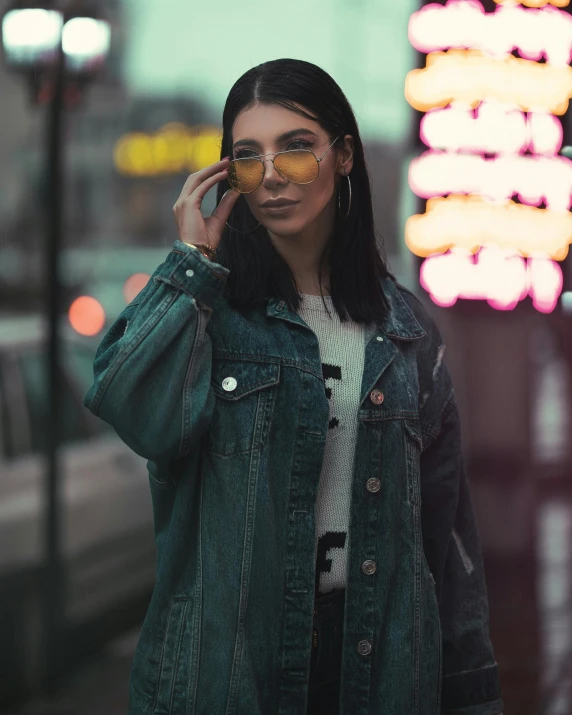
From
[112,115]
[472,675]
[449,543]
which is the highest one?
[112,115]

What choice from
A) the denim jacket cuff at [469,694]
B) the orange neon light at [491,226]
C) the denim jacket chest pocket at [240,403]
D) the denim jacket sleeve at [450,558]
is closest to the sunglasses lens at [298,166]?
the denim jacket chest pocket at [240,403]

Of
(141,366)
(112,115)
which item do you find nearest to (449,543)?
(141,366)

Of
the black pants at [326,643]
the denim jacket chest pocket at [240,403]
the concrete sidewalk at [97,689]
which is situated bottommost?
the concrete sidewalk at [97,689]

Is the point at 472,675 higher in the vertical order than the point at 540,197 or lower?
lower

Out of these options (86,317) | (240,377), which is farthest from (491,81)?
(86,317)

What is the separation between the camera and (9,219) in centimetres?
3030

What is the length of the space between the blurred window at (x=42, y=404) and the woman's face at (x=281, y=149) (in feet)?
11.4

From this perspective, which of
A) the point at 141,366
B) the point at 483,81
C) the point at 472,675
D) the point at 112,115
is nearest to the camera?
the point at 141,366

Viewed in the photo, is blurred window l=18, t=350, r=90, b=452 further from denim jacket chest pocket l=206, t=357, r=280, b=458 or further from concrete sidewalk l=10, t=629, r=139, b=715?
denim jacket chest pocket l=206, t=357, r=280, b=458

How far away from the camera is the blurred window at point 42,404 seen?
17.8ft

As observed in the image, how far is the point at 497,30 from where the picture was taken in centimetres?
554

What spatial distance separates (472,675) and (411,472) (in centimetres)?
45

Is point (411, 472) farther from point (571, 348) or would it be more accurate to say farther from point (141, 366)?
point (571, 348)

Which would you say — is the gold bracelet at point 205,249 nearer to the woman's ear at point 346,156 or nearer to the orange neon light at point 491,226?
the woman's ear at point 346,156
